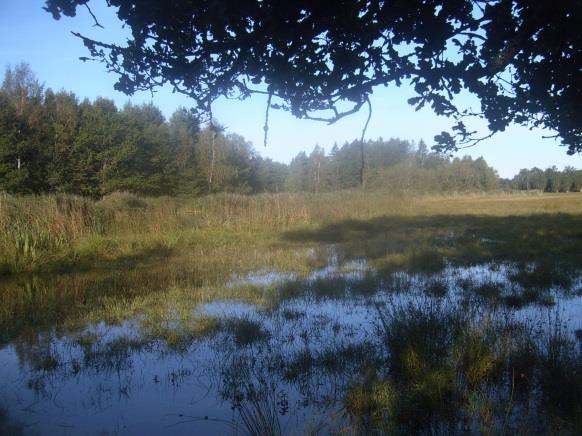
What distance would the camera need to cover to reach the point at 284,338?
230 inches

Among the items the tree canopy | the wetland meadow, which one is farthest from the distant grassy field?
the tree canopy

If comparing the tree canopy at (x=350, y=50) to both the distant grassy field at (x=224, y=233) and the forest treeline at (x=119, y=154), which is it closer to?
the distant grassy field at (x=224, y=233)

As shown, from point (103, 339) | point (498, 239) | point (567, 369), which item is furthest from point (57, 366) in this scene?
point (498, 239)

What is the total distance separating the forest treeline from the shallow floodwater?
1649cm

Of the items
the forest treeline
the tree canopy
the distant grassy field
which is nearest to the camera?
the tree canopy

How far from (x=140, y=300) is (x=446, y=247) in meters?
9.08

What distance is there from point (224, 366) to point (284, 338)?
3.39 ft

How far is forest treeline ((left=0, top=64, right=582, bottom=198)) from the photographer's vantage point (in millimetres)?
32312

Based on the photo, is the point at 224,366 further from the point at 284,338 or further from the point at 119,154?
the point at 119,154

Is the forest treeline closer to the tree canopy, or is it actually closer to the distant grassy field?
the distant grassy field

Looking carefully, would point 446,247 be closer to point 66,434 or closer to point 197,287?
point 197,287

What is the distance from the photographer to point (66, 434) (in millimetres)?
3879

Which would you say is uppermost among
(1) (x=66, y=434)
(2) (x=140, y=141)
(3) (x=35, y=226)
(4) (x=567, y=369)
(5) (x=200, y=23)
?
(2) (x=140, y=141)

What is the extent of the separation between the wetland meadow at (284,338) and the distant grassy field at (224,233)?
0.12m
